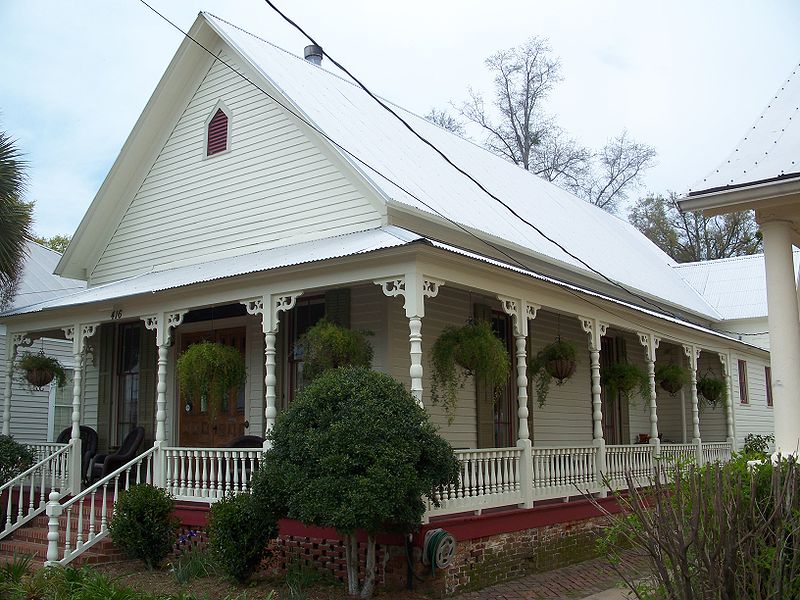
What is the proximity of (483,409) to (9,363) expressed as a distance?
8064 millimetres

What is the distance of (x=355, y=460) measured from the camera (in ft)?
28.8

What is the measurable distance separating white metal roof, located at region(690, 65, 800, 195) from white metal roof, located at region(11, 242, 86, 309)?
1559 centimetres

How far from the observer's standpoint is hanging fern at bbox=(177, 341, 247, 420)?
1201cm

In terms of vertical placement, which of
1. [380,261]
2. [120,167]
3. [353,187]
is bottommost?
[380,261]

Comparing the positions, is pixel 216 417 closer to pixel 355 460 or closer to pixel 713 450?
pixel 355 460

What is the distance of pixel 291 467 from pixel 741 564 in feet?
16.4

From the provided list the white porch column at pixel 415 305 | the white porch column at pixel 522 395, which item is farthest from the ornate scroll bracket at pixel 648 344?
A: the white porch column at pixel 415 305

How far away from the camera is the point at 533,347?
16422 millimetres

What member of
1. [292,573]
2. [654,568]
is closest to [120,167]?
[292,573]

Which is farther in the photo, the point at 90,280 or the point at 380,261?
the point at 90,280

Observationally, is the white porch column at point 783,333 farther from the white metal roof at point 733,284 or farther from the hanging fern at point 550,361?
the white metal roof at point 733,284

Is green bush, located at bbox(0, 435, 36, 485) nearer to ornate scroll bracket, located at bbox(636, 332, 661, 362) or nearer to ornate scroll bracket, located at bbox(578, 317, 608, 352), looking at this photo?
ornate scroll bracket, located at bbox(578, 317, 608, 352)

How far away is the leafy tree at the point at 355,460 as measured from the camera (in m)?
8.65

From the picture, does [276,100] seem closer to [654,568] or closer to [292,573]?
[292,573]
